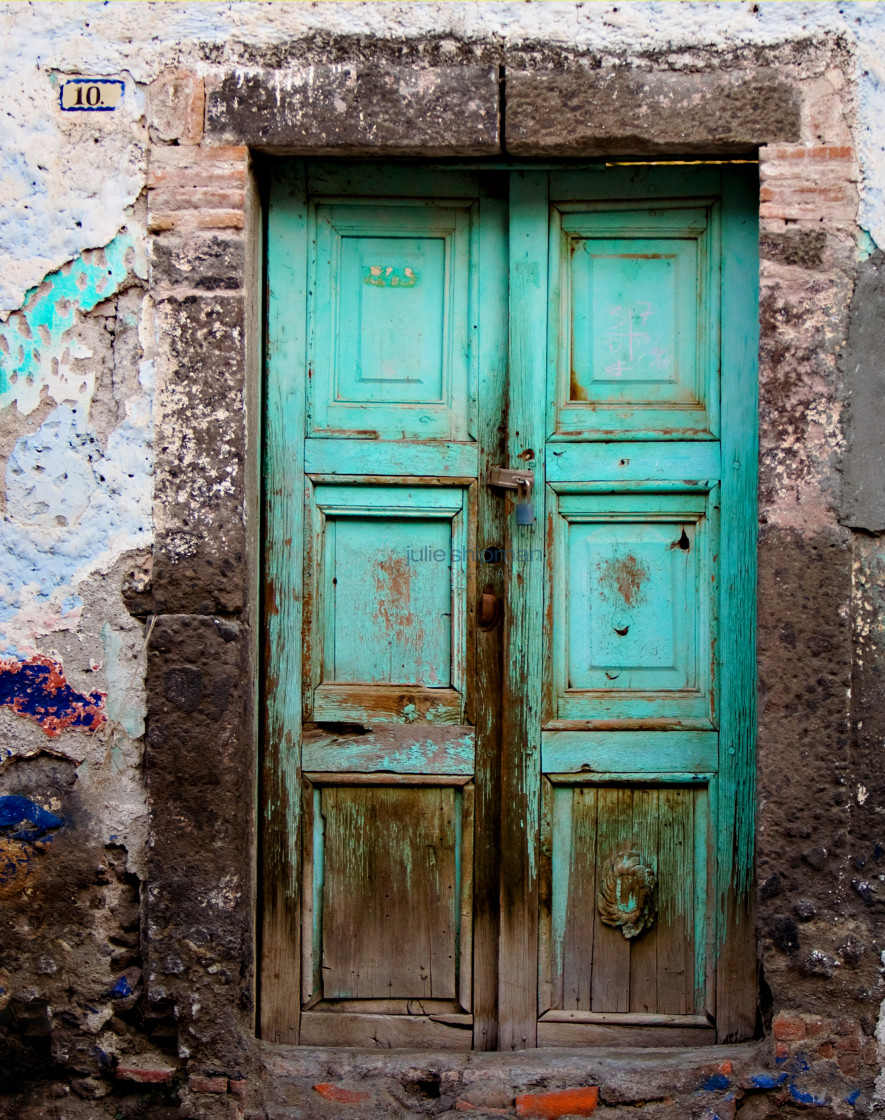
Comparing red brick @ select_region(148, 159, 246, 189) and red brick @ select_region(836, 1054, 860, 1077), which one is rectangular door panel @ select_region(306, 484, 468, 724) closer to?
red brick @ select_region(148, 159, 246, 189)

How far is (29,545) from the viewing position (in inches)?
97.3

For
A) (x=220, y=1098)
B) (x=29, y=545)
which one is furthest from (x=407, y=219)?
Result: (x=220, y=1098)

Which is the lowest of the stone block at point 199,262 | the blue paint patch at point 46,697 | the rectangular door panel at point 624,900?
the rectangular door panel at point 624,900

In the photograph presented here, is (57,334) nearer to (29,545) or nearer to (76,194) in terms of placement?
(76,194)

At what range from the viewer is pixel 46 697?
2.48m

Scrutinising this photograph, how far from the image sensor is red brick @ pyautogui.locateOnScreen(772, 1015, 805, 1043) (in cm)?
238

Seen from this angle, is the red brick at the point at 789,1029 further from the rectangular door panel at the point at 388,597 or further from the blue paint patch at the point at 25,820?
the blue paint patch at the point at 25,820

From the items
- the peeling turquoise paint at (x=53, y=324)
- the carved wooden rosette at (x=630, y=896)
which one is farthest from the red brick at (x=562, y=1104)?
the peeling turquoise paint at (x=53, y=324)

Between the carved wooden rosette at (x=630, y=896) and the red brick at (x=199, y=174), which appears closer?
the red brick at (x=199, y=174)

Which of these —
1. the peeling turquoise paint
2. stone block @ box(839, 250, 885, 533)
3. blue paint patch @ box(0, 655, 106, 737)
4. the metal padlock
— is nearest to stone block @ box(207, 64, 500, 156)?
the peeling turquoise paint

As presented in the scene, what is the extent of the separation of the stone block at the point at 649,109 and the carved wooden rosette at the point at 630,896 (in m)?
1.79

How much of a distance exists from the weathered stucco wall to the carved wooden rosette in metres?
0.31

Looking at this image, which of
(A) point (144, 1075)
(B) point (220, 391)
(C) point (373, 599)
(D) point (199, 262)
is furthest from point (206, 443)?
(A) point (144, 1075)

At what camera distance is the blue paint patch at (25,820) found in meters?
2.47
